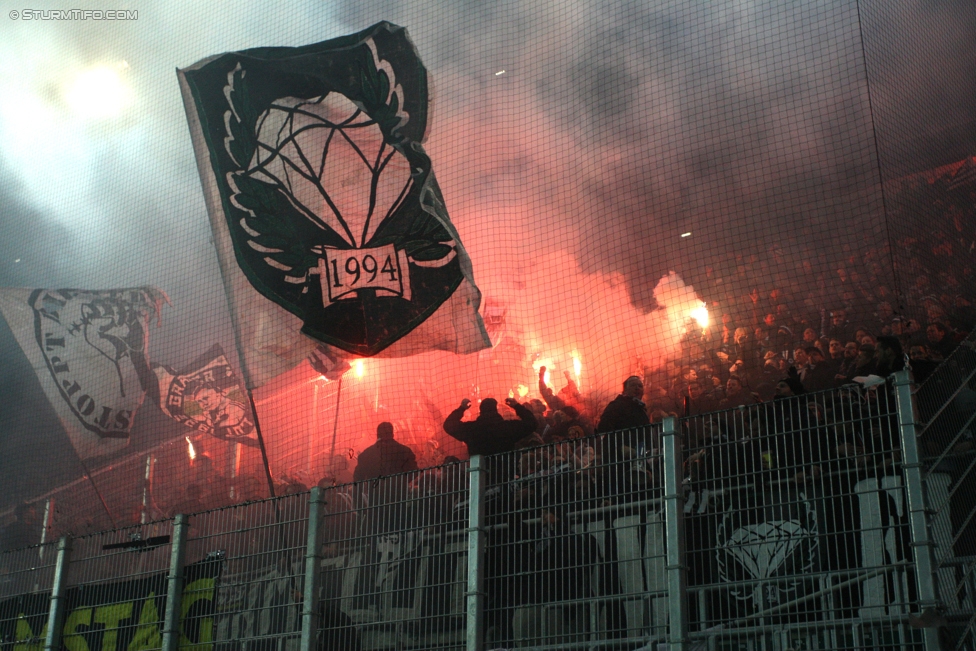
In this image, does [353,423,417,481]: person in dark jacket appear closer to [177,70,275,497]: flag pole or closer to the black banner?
[177,70,275,497]: flag pole

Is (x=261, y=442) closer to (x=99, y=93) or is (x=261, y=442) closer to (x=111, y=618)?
(x=111, y=618)

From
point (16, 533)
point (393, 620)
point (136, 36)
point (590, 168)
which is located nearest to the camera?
point (393, 620)

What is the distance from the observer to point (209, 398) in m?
10.2

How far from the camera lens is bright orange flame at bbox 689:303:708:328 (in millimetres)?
7738

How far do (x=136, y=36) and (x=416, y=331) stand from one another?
524 centimetres

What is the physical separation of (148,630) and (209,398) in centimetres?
435

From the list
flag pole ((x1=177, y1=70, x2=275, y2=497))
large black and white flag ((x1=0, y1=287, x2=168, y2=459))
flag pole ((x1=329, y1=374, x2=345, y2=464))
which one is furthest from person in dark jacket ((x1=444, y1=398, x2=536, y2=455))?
large black and white flag ((x1=0, y1=287, x2=168, y2=459))

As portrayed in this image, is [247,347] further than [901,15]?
Yes

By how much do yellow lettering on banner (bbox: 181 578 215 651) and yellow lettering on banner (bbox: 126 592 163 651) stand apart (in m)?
0.17

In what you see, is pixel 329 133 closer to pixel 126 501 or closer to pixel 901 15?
pixel 126 501

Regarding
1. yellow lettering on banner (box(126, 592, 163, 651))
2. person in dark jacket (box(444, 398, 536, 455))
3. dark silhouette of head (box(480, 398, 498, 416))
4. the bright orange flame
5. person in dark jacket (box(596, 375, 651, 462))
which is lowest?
yellow lettering on banner (box(126, 592, 163, 651))

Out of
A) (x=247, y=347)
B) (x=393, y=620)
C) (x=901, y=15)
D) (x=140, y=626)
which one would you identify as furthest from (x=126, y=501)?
(x=901, y=15)

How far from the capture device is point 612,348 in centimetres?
810

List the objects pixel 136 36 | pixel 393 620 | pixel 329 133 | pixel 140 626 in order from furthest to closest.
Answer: pixel 136 36, pixel 329 133, pixel 140 626, pixel 393 620
